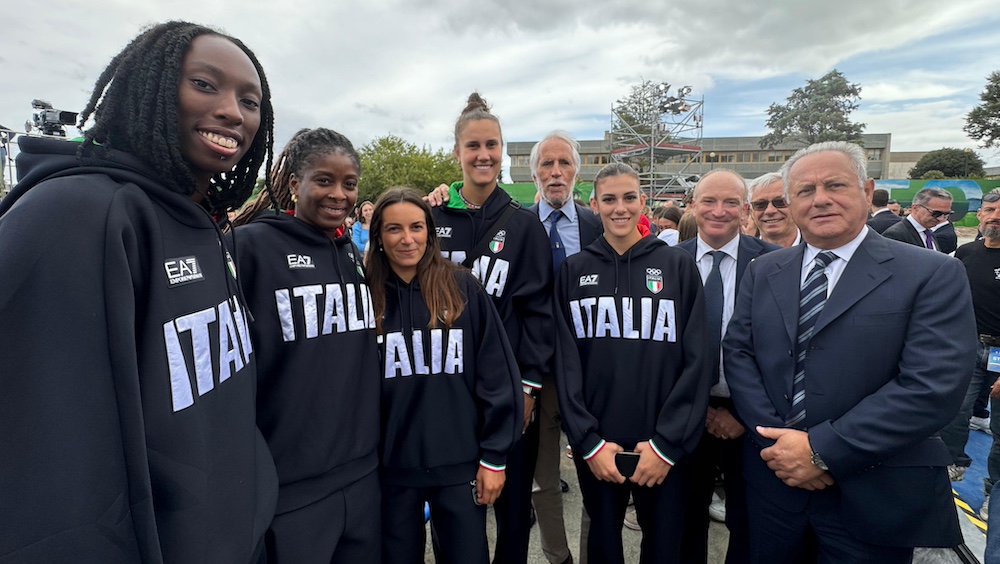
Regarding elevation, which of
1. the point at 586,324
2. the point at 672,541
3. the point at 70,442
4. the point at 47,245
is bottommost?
the point at 672,541

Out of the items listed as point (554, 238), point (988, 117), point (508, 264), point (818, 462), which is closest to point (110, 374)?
point (508, 264)

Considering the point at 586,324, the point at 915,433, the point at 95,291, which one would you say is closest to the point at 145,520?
the point at 95,291

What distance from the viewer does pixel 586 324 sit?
2746 millimetres

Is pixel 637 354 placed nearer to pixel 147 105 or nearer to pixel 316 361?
pixel 316 361

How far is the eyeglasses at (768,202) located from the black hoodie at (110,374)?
403 centimetres

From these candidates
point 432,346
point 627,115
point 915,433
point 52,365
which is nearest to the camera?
point 52,365

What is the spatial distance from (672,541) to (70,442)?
8.82 feet

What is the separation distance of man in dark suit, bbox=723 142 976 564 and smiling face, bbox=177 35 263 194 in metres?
2.48

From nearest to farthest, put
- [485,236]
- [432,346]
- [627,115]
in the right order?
1. [432,346]
2. [485,236]
3. [627,115]

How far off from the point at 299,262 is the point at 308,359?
46 cm

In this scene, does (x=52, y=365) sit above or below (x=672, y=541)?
above

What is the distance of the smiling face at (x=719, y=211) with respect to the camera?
305cm

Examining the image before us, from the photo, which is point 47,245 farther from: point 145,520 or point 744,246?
point 744,246

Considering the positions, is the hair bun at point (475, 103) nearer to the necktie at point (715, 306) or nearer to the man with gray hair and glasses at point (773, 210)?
the necktie at point (715, 306)
